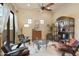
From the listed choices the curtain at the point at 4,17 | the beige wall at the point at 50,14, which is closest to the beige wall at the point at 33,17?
the beige wall at the point at 50,14

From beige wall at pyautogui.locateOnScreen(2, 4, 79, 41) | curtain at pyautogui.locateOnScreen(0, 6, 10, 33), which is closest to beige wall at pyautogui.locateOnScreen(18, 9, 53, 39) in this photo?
beige wall at pyautogui.locateOnScreen(2, 4, 79, 41)

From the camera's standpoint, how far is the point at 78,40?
6.67 feet

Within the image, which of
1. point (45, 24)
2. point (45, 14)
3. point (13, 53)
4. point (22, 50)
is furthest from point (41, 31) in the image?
point (13, 53)

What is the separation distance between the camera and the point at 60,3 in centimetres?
206

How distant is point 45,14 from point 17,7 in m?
0.41

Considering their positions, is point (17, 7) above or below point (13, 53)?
above

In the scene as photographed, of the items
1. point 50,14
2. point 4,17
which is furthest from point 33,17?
point 4,17

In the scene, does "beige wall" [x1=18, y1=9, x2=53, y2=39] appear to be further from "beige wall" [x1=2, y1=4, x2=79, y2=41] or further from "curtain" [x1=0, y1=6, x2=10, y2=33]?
"curtain" [x1=0, y1=6, x2=10, y2=33]

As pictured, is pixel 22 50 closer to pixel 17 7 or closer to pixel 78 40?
pixel 17 7

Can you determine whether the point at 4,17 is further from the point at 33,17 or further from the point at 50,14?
the point at 50,14

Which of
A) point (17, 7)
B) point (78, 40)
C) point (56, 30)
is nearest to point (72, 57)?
point (78, 40)

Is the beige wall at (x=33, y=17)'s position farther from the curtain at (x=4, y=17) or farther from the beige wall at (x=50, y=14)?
the curtain at (x=4, y=17)

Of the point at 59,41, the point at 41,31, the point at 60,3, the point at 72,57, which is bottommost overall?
the point at 72,57

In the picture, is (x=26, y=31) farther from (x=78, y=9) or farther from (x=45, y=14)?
(x=78, y=9)
